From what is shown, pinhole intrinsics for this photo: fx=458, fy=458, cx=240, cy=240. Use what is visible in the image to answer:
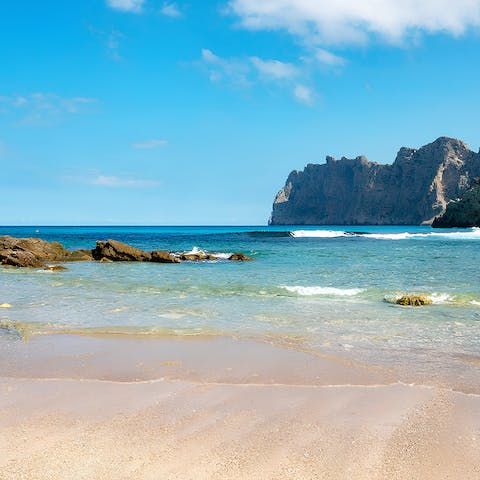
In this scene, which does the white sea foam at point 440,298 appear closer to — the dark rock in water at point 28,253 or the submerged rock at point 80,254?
the submerged rock at point 80,254

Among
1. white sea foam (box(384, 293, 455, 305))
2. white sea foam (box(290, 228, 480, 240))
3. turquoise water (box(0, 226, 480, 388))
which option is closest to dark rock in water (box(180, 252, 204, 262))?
turquoise water (box(0, 226, 480, 388))

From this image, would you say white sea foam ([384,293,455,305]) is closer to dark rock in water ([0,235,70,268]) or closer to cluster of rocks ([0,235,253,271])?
cluster of rocks ([0,235,253,271])

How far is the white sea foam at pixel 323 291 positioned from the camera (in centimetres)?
1716

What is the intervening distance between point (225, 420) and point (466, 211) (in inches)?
5612

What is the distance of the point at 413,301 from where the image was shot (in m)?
14.3

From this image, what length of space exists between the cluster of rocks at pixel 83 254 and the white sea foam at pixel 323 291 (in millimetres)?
19637

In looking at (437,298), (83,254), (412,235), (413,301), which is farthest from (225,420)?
(412,235)

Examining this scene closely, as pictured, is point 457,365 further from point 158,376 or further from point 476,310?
point 476,310

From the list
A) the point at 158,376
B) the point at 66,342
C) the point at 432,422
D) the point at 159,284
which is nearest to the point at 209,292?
the point at 159,284

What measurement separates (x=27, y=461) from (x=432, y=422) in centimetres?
435

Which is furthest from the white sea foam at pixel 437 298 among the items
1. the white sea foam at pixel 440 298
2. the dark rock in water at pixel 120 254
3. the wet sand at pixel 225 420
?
the dark rock in water at pixel 120 254

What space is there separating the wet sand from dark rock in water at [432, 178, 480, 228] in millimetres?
137208

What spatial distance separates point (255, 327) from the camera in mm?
11227

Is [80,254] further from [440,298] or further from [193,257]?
[440,298]
